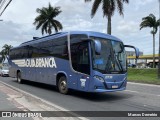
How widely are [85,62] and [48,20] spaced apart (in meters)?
53.7

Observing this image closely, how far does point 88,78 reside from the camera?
1405 cm

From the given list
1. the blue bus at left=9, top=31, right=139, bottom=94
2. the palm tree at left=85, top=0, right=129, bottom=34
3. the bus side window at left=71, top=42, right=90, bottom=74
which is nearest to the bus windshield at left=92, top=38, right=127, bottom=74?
the blue bus at left=9, top=31, right=139, bottom=94

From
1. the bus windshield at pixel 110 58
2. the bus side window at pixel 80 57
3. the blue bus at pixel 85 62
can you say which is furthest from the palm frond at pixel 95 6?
the bus windshield at pixel 110 58

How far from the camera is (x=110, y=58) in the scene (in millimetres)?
14195

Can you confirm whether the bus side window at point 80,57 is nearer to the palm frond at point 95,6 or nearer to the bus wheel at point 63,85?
the bus wheel at point 63,85

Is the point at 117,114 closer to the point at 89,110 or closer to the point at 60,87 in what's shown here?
the point at 89,110

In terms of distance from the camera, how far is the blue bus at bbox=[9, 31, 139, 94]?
45.6 feet

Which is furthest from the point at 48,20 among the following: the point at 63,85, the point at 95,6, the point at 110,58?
the point at 110,58

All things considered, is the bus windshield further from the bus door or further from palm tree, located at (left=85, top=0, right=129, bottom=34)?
palm tree, located at (left=85, top=0, right=129, bottom=34)

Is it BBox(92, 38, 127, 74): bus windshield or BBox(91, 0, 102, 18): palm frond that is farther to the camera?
BBox(91, 0, 102, 18): palm frond

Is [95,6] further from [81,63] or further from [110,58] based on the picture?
[110,58]

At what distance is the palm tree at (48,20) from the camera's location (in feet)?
218

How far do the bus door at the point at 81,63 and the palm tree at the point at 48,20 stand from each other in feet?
169

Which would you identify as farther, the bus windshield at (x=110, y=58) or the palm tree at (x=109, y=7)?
the palm tree at (x=109, y=7)
